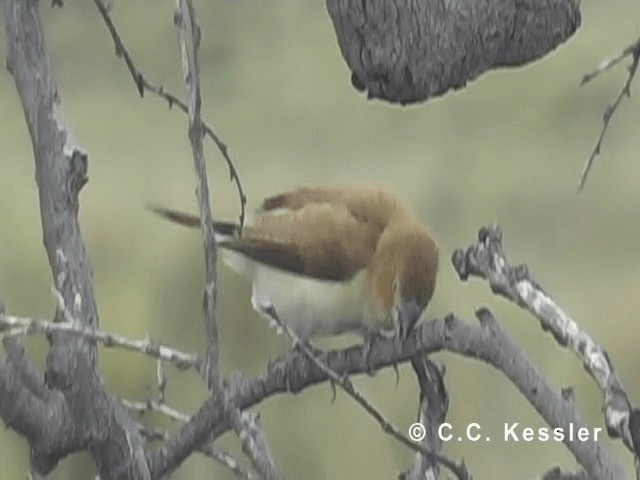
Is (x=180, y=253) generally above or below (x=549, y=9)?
below

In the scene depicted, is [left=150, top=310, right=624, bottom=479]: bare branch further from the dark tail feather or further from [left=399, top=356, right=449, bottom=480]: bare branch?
the dark tail feather

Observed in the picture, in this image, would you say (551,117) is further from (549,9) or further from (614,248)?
(549,9)

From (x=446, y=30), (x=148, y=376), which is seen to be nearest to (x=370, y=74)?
(x=446, y=30)

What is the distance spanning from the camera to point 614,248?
3.04 ft

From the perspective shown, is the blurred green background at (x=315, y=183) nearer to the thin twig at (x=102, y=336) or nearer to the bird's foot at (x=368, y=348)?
the bird's foot at (x=368, y=348)

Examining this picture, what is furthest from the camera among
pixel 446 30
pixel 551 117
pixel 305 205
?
pixel 551 117

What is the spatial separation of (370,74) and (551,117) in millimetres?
574

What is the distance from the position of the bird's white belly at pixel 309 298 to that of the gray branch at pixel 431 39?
292mm

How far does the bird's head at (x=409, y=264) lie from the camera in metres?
0.63

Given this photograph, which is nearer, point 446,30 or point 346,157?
point 446,30

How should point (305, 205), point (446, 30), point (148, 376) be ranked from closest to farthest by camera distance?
point (446, 30) → point (305, 205) → point (148, 376)

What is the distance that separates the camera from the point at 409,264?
0.63m

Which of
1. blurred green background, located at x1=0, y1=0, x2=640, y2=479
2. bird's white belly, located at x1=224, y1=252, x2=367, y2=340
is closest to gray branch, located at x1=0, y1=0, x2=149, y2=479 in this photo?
bird's white belly, located at x1=224, y1=252, x2=367, y2=340

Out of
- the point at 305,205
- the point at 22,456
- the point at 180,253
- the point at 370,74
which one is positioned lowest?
the point at 22,456
